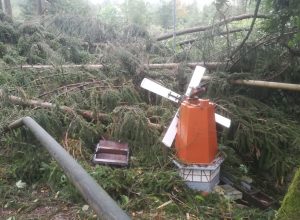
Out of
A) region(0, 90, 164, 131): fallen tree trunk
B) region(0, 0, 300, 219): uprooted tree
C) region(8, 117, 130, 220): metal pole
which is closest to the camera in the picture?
region(8, 117, 130, 220): metal pole

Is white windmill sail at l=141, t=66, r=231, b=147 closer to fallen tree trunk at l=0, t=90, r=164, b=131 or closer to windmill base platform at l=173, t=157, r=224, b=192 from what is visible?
windmill base platform at l=173, t=157, r=224, b=192

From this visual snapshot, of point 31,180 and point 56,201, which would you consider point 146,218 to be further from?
point 31,180

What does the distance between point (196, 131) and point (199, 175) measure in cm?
47

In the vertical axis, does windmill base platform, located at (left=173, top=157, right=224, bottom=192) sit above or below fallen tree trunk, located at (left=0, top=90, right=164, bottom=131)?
below

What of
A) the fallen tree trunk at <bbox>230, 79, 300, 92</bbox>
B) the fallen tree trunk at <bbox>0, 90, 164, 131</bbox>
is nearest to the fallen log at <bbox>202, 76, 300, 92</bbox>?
the fallen tree trunk at <bbox>230, 79, 300, 92</bbox>

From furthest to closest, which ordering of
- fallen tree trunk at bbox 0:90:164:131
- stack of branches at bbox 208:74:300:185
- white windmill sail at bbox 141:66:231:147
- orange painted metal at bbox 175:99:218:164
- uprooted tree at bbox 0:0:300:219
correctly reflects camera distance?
fallen tree trunk at bbox 0:90:164:131 → stack of branches at bbox 208:74:300:185 → white windmill sail at bbox 141:66:231:147 → orange painted metal at bbox 175:99:218:164 → uprooted tree at bbox 0:0:300:219

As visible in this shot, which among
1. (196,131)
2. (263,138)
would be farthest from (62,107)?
(263,138)

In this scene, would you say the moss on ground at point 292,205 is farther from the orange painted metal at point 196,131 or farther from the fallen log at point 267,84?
the fallen log at point 267,84

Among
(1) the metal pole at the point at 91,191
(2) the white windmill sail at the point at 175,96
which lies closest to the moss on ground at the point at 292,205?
(1) the metal pole at the point at 91,191

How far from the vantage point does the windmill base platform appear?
3.97m

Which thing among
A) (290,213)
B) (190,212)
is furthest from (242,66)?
(290,213)

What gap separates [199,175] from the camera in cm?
397

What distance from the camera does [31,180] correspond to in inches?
163

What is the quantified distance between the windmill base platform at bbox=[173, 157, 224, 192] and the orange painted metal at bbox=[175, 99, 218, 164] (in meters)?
0.07
